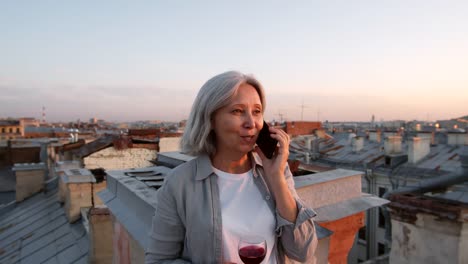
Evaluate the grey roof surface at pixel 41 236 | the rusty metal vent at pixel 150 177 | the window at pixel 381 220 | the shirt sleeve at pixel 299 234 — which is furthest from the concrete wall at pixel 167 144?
the shirt sleeve at pixel 299 234

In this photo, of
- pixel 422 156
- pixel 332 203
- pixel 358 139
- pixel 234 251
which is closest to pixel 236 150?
pixel 234 251

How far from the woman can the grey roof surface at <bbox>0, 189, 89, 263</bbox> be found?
4768mm

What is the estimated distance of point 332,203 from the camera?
2.99m

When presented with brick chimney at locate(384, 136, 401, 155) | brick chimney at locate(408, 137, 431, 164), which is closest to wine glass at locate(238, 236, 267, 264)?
brick chimney at locate(408, 137, 431, 164)

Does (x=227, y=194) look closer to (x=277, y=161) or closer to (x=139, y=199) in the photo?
(x=277, y=161)

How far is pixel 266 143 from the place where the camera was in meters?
1.79

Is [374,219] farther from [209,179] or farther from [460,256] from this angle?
[209,179]

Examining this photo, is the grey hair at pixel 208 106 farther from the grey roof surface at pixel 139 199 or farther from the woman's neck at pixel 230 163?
the grey roof surface at pixel 139 199

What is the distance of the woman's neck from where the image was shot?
6.02 ft

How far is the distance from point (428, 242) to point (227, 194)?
3.04m

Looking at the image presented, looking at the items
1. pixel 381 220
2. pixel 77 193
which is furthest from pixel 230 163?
pixel 381 220

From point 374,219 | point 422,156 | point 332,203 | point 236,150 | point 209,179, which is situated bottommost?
point 374,219

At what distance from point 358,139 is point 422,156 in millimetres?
4699

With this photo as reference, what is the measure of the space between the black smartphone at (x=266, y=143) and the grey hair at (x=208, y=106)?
0.78 feet
